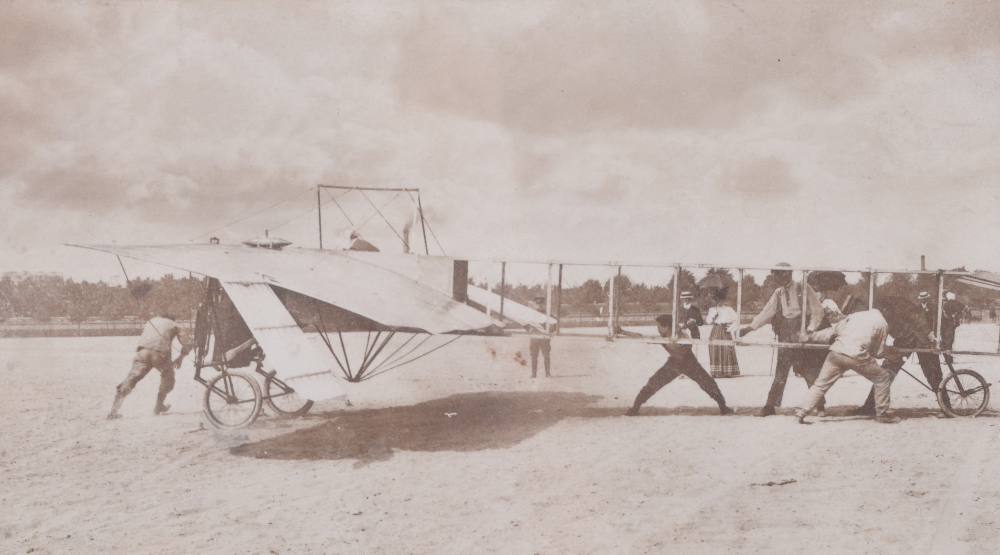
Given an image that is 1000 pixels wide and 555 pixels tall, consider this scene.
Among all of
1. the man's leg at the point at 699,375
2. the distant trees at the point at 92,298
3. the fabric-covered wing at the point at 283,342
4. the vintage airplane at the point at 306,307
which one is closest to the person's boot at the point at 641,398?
the man's leg at the point at 699,375

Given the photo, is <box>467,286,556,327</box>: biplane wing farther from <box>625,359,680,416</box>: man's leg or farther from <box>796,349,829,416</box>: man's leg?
<box>796,349,829,416</box>: man's leg

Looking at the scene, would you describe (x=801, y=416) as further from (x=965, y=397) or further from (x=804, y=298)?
(x=965, y=397)

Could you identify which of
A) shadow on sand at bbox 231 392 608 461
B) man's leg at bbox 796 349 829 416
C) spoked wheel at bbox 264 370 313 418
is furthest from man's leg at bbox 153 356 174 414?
man's leg at bbox 796 349 829 416

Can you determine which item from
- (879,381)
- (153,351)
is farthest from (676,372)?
(153,351)

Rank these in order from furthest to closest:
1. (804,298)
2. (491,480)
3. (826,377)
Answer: (804,298), (826,377), (491,480)

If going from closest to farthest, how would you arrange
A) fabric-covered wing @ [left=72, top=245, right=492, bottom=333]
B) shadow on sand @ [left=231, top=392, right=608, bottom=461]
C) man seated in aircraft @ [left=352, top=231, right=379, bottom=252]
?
fabric-covered wing @ [left=72, top=245, right=492, bottom=333] < shadow on sand @ [left=231, top=392, right=608, bottom=461] < man seated in aircraft @ [left=352, top=231, right=379, bottom=252]

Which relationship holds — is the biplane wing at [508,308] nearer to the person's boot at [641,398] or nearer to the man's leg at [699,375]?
the person's boot at [641,398]

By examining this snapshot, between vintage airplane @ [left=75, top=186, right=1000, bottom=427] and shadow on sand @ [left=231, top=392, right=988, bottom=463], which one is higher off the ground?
vintage airplane @ [left=75, top=186, right=1000, bottom=427]
